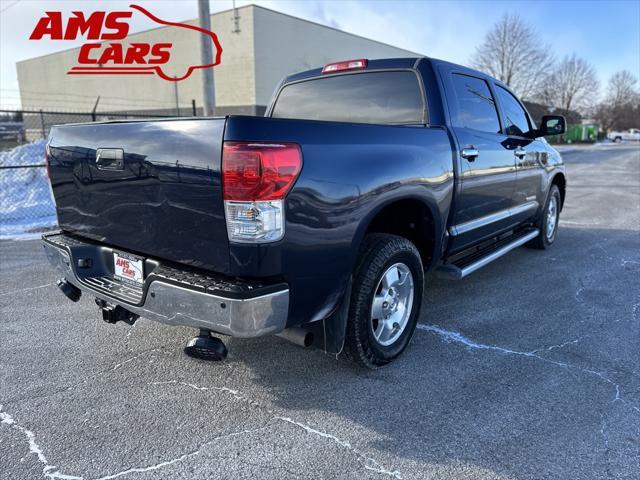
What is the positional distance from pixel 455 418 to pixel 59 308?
340cm

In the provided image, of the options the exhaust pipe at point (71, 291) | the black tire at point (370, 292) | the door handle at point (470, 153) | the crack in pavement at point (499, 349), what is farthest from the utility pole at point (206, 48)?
the black tire at point (370, 292)

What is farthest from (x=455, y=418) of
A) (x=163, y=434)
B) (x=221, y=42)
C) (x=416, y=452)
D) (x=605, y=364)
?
(x=221, y=42)

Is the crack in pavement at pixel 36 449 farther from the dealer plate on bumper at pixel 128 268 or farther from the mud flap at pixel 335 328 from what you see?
the mud flap at pixel 335 328

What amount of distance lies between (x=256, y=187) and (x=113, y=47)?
3626 cm

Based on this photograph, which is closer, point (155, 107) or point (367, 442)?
point (367, 442)

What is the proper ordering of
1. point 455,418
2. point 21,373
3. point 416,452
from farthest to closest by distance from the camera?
point 21,373 < point 455,418 < point 416,452

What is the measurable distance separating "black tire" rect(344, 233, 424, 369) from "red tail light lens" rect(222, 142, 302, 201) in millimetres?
854

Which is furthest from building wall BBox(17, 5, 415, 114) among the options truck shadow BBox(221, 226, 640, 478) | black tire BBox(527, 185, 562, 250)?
truck shadow BBox(221, 226, 640, 478)

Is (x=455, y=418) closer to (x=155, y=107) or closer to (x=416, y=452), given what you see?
(x=416, y=452)

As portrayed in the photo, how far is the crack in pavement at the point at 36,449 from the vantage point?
219 centimetres

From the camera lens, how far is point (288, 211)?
2.29m

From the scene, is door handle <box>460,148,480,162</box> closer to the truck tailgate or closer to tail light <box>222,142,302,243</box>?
tail light <box>222,142,302,243</box>

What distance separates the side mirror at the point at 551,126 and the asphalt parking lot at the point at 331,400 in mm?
1958

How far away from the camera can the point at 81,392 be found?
9.41ft
